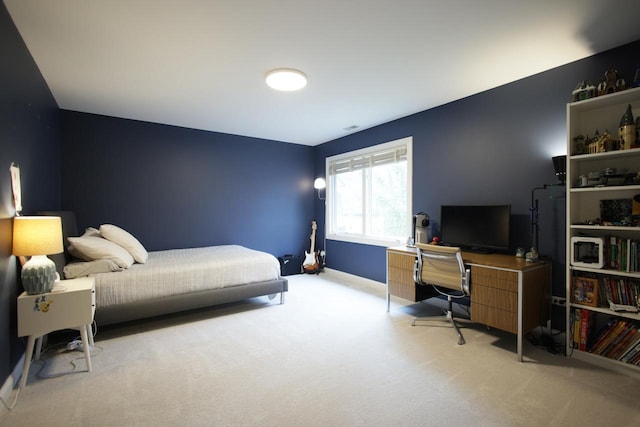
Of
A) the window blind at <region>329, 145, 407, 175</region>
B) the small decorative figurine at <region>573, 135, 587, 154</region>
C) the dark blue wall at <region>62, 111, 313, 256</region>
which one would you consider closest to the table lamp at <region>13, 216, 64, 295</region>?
the dark blue wall at <region>62, 111, 313, 256</region>

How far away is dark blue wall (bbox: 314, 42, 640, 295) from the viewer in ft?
8.75

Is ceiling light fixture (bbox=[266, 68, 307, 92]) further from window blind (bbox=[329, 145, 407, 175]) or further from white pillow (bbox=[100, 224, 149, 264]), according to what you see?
white pillow (bbox=[100, 224, 149, 264])

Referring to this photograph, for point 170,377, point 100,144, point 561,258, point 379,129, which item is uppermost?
point 379,129

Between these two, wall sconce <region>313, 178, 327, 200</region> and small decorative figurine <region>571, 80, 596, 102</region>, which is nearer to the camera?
small decorative figurine <region>571, 80, 596, 102</region>

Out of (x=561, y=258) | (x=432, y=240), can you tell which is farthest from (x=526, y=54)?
(x=432, y=240)

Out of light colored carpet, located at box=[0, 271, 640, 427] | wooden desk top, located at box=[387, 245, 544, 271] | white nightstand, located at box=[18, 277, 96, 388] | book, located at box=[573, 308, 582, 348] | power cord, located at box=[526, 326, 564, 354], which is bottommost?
light colored carpet, located at box=[0, 271, 640, 427]

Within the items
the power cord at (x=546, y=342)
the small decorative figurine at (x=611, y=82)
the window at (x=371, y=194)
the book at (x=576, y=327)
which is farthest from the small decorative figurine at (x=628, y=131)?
the window at (x=371, y=194)

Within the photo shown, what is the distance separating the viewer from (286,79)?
279 centimetres

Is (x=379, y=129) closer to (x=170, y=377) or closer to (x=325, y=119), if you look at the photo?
(x=325, y=119)

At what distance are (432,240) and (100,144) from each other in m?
4.53

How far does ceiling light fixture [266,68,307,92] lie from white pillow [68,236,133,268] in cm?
228

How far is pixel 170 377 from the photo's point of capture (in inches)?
84.7

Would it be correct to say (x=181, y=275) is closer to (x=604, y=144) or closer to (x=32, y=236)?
(x=32, y=236)

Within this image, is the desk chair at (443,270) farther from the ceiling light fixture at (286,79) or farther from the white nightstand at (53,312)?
the white nightstand at (53,312)
